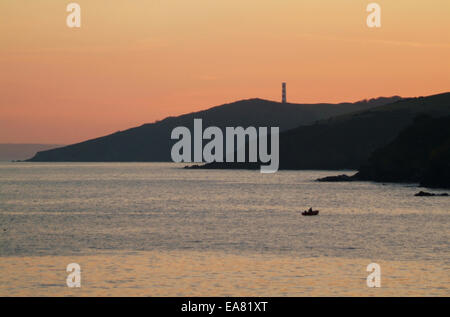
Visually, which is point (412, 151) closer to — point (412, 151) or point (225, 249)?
point (412, 151)

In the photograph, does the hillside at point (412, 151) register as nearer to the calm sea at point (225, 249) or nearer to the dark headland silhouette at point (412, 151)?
the dark headland silhouette at point (412, 151)

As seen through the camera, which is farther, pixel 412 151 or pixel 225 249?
pixel 412 151

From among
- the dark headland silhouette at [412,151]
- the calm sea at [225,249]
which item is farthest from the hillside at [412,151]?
the calm sea at [225,249]

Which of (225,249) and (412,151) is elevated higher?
(412,151)

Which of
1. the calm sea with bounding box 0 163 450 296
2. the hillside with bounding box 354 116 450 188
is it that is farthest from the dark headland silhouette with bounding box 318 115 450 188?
the calm sea with bounding box 0 163 450 296

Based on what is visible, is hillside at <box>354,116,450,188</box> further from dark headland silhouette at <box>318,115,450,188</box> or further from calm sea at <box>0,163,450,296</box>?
calm sea at <box>0,163,450,296</box>

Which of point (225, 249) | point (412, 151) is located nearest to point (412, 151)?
point (412, 151)

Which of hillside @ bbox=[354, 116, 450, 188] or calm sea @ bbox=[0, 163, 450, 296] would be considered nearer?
calm sea @ bbox=[0, 163, 450, 296]
